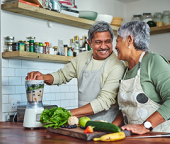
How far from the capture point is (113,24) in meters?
3.80

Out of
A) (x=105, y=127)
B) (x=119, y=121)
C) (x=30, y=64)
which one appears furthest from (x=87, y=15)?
(x=105, y=127)

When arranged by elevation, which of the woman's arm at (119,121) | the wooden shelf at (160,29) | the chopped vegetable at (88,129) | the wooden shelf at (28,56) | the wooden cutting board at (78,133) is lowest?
the woman's arm at (119,121)

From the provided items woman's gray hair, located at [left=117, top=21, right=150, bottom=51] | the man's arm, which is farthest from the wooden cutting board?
woman's gray hair, located at [left=117, top=21, right=150, bottom=51]

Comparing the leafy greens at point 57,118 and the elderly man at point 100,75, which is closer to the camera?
the leafy greens at point 57,118

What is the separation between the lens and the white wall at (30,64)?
2670 mm

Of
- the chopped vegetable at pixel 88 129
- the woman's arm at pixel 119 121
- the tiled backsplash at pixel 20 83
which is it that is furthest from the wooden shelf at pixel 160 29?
the chopped vegetable at pixel 88 129

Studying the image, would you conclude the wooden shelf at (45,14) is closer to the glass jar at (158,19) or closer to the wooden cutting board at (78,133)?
the glass jar at (158,19)

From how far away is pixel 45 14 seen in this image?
2.78 metres

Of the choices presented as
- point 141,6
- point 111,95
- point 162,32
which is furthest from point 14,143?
point 141,6

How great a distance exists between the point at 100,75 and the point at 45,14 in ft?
3.57

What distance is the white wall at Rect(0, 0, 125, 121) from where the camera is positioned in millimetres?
2670

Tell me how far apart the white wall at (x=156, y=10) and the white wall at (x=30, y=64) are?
103 centimetres

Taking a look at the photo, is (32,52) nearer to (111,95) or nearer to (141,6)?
(111,95)

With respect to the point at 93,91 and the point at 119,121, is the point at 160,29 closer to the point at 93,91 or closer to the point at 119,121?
the point at 93,91
